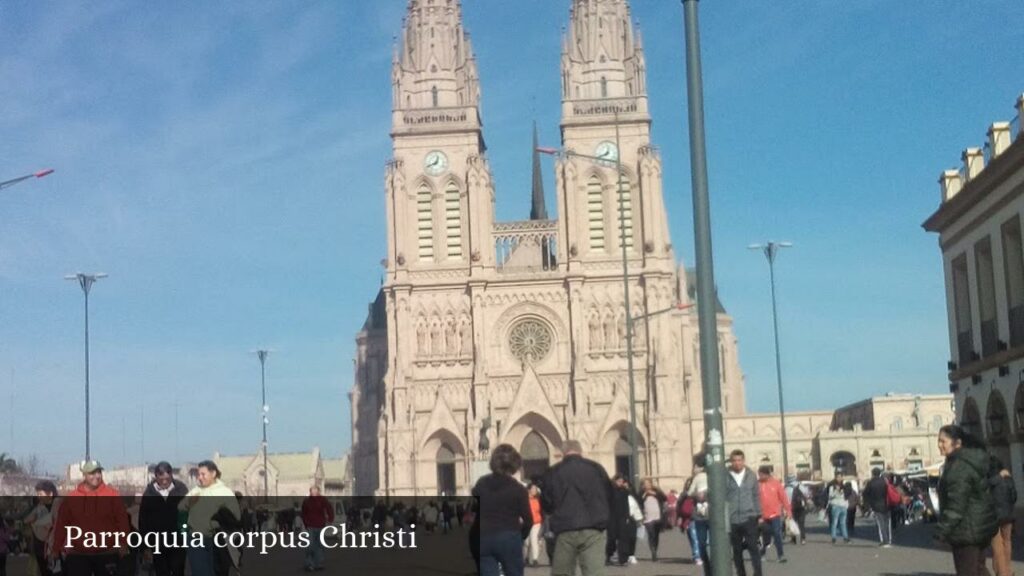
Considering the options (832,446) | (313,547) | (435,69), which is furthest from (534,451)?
(313,547)

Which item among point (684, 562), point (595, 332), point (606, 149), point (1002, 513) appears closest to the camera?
point (1002, 513)

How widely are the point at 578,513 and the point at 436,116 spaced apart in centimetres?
6910

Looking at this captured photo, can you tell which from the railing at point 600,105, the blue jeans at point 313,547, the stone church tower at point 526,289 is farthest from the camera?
the railing at point 600,105

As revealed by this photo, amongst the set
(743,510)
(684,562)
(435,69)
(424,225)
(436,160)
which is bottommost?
(684,562)

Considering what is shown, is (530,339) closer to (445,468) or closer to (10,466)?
(445,468)

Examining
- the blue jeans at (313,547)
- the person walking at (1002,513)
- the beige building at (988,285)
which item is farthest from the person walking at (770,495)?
the beige building at (988,285)

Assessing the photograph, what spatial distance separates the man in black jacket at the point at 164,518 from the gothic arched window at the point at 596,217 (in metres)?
63.8

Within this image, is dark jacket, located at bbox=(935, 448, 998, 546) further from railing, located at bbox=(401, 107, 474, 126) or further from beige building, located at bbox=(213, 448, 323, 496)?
beige building, located at bbox=(213, 448, 323, 496)

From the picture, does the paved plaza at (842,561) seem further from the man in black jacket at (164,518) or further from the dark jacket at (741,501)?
the man in black jacket at (164,518)

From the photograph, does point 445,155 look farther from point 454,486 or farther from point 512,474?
point 512,474

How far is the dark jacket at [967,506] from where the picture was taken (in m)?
10.8

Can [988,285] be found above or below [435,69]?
below

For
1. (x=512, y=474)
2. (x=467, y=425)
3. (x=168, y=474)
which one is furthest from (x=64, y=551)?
(x=467, y=425)

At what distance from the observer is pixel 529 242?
264 feet
